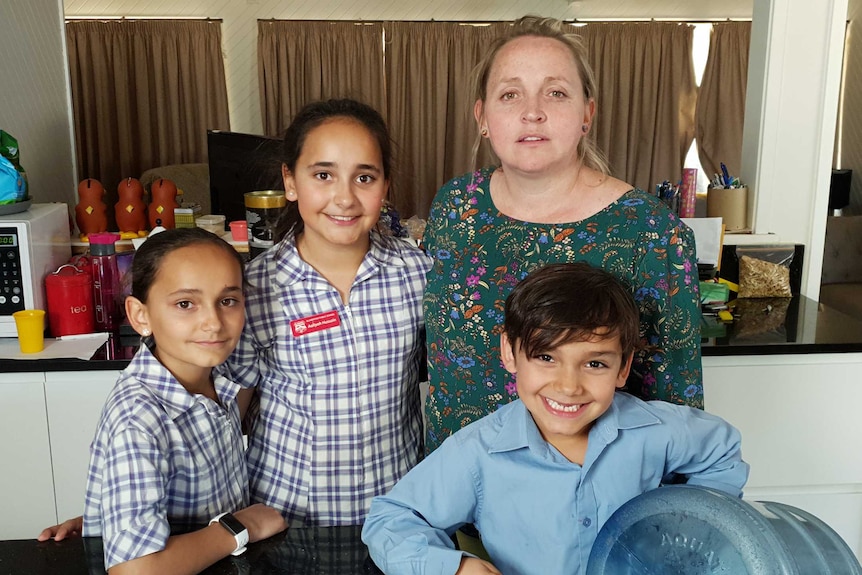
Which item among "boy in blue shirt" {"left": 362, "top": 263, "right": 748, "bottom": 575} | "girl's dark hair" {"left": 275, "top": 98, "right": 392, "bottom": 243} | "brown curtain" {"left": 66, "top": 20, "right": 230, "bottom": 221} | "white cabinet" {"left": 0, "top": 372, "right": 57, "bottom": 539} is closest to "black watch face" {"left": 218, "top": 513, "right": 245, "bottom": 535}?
"boy in blue shirt" {"left": 362, "top": 263, "right": 748, "bottom": 575}

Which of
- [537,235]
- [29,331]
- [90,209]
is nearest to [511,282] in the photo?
[537,235]

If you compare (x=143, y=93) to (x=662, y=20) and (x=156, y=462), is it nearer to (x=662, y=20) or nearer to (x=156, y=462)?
(x=662, y=20)

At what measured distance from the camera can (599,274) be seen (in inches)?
42.9

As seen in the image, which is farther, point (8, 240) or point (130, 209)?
point (130, 209)

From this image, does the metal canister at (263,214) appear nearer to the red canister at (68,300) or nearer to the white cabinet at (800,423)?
the red canister at (68,300)

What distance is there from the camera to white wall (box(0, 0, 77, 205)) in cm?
247

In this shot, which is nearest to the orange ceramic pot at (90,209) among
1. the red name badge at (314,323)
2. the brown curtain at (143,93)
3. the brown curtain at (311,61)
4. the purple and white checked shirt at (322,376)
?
the purple and white checked shirt at (322,376)

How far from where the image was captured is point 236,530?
1.02 meters

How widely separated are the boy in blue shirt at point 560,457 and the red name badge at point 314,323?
380 mm

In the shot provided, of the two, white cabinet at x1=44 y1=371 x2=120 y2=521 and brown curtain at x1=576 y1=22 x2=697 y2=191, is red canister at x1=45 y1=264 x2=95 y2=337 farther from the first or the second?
brown curtain at x1=576 y1=22 x2=697 y2=191

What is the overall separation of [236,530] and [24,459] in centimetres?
125

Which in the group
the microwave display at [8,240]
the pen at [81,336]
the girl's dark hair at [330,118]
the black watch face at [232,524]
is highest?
the girl's dark hair at [330,118]

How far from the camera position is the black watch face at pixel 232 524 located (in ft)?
3.36

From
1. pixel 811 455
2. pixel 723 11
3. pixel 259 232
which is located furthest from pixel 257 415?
pixel 723 11
